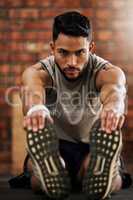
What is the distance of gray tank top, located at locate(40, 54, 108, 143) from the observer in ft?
6.86

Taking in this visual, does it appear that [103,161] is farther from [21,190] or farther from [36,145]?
[21,190]

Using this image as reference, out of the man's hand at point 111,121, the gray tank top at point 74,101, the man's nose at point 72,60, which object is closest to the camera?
the man's hand at point 111,121

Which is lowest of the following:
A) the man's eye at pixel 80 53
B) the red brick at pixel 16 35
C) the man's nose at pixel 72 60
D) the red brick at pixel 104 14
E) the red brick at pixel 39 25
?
the red brick at pixel 16 35

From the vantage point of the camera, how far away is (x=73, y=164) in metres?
2.10

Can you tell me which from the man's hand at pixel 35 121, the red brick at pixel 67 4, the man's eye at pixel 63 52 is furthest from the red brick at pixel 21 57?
the man's hand at pixel 35 121

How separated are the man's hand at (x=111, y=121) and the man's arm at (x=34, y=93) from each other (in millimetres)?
217

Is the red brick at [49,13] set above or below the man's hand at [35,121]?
above

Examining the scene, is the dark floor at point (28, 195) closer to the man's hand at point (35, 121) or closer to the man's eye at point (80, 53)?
the man's hand at point (35, 121)

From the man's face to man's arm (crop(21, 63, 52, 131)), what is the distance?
0.12 m

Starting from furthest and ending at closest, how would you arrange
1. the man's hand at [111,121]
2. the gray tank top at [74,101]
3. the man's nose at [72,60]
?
the gray tank top at [74,101] → the man's nose at [72,60] → the man's hand at [111,121]

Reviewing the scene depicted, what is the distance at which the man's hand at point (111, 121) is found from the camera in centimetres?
175

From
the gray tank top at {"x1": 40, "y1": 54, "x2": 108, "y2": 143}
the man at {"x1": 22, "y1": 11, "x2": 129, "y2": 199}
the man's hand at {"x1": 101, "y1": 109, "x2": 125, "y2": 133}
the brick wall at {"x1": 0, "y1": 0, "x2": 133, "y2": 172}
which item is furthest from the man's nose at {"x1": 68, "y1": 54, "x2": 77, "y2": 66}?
the brick wall at {"x1": 0, "y1": 0, "x2": 133, "y2": 172}

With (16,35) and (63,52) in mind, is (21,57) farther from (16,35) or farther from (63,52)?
(63,52)

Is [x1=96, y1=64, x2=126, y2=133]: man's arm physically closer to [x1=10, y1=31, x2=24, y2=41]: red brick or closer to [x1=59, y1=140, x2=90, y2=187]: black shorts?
[x1=59, y1=140, x2=90, y2=187]: black shorts
